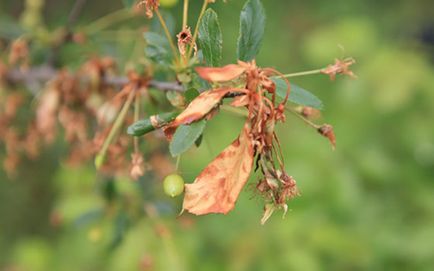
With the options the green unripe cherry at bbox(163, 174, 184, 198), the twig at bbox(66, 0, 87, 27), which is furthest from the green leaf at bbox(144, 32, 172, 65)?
the twig at bbox(66, 0, 87, 27)

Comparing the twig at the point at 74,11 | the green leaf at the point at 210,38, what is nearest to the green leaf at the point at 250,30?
the green leaf at the point at 210,38

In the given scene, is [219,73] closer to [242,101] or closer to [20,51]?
[242,101]

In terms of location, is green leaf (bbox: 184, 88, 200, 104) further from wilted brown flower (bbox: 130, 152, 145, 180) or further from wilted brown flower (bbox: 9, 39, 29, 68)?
wilted brown flower (bbox: 9, 39, 29, 68)

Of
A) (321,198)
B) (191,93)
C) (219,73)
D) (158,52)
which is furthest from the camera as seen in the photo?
(321,198)

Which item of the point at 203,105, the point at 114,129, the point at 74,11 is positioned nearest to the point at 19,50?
the point at 74,11

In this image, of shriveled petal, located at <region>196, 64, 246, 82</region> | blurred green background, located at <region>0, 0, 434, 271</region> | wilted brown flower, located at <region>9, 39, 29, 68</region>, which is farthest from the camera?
blurred green background, located at <region>0, 0, 434, 271</region>

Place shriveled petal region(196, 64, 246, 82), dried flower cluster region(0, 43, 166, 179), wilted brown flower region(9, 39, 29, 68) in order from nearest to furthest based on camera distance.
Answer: shriveled petal region(196, 64, 246, 82) → dried flower cluster region(0, 43, 166, 179) → wilted brown flower region(9, 39, 29, 68)

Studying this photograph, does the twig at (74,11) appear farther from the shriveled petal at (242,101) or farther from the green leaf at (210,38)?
the shriveled petal at (242,101)
